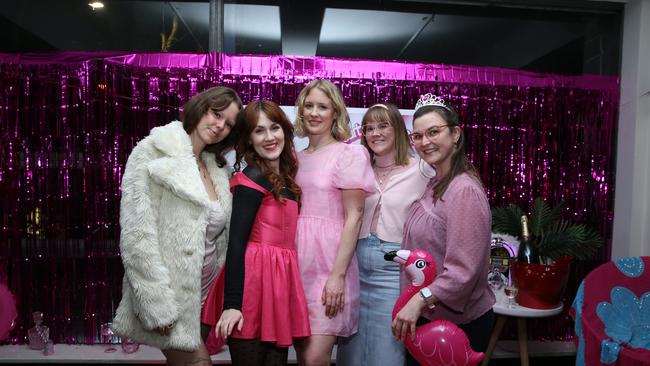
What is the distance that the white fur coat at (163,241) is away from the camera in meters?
1.71

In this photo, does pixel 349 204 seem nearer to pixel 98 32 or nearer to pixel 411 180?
pixel 411 180

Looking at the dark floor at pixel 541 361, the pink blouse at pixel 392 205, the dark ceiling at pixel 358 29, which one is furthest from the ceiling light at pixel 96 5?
the dark floor at pixel 541 361

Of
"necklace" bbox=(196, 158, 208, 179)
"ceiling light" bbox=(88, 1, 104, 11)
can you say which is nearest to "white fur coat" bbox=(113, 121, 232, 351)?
"necklace" bbox=(196, 158, 208, 179)

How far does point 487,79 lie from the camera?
3.73 metres

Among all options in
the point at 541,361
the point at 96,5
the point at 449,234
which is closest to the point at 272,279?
the point at 449,234

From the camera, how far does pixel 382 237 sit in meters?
2.11

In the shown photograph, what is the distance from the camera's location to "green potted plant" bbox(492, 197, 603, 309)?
9.83 feet

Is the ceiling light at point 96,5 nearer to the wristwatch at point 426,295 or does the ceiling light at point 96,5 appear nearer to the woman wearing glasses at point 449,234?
the woman wearing glasses at point 449,234

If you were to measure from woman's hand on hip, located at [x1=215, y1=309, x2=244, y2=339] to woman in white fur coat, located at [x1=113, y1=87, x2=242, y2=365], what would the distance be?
0.19 meters

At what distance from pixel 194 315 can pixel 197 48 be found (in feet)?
7.96

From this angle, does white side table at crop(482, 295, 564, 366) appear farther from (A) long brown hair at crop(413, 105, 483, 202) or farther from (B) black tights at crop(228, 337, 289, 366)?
(B) black tights at crop(228, 337, 289, 366)

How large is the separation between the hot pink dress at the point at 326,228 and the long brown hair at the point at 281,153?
0.25 ft

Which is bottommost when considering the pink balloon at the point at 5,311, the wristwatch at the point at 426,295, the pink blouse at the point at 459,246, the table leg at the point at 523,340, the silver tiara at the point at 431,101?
the table leg at the point at 523,340

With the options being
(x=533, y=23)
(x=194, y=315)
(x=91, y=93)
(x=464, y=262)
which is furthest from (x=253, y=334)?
(x=533, y=23)
